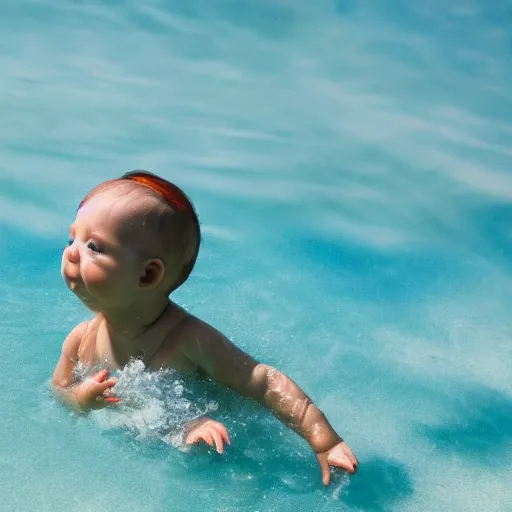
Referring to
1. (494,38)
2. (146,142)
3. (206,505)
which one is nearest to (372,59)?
(494,38)

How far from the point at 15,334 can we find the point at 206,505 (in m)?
1.17

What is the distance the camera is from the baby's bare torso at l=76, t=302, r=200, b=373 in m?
3.01

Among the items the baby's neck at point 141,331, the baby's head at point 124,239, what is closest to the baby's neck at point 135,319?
the baby's neck at point 141,331

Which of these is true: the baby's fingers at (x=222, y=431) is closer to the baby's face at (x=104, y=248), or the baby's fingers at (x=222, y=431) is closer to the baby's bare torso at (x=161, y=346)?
the baby's bare torso at (x=161, y=346)

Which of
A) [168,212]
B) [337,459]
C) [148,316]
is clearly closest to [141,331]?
[148,316]

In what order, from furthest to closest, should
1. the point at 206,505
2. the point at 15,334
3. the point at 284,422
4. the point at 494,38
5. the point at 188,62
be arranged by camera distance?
the point at 494,38, the point at 188,62, the point at 15,334, the point at 284,422, the point at 206,505

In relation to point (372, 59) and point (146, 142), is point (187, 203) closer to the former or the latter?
point (146, 142)

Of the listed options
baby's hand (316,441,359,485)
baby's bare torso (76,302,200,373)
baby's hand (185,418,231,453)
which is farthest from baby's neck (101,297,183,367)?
baby's hand (316,441,359,485)

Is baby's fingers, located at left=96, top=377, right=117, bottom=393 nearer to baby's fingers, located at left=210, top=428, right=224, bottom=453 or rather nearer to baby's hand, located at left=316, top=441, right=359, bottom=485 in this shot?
baby's fingers, located at left=210, top=428, right=224, bottom=453

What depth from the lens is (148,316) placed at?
298 cm

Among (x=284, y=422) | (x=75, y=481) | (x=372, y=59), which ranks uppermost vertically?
(x=372, y=59)

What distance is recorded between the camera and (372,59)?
675 centimetres

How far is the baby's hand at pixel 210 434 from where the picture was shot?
2687mm

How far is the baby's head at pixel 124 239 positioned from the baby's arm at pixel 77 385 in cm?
24
